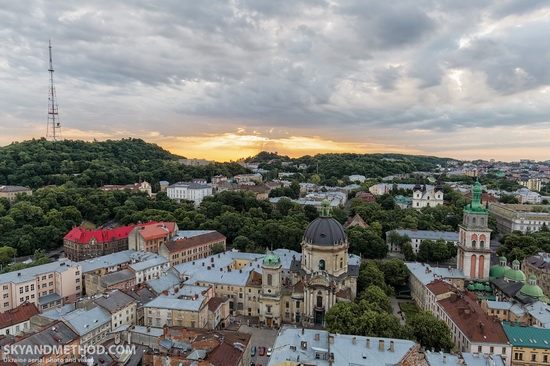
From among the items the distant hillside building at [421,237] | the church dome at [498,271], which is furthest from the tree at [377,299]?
the distant hillside building at [421,237]

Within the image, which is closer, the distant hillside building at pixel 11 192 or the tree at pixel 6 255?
the tree at pixel 6 255

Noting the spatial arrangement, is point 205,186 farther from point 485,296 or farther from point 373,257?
point 485,296

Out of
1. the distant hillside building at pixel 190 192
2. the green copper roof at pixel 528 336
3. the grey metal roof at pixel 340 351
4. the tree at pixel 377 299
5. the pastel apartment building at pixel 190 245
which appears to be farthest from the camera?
the distant hillside building at pixel 190 192

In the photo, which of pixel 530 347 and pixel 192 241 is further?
pixel 192 241

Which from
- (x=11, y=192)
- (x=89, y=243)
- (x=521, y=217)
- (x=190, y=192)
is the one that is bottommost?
(x=89, y=243)

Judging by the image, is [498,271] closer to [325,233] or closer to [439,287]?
[439,287]

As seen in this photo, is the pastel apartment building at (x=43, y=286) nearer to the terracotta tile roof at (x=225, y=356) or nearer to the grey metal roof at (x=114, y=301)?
the grey metal roof at (x=114, y=301)

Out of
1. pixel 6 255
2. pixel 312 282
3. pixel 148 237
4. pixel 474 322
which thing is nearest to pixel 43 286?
pixel 6 255
